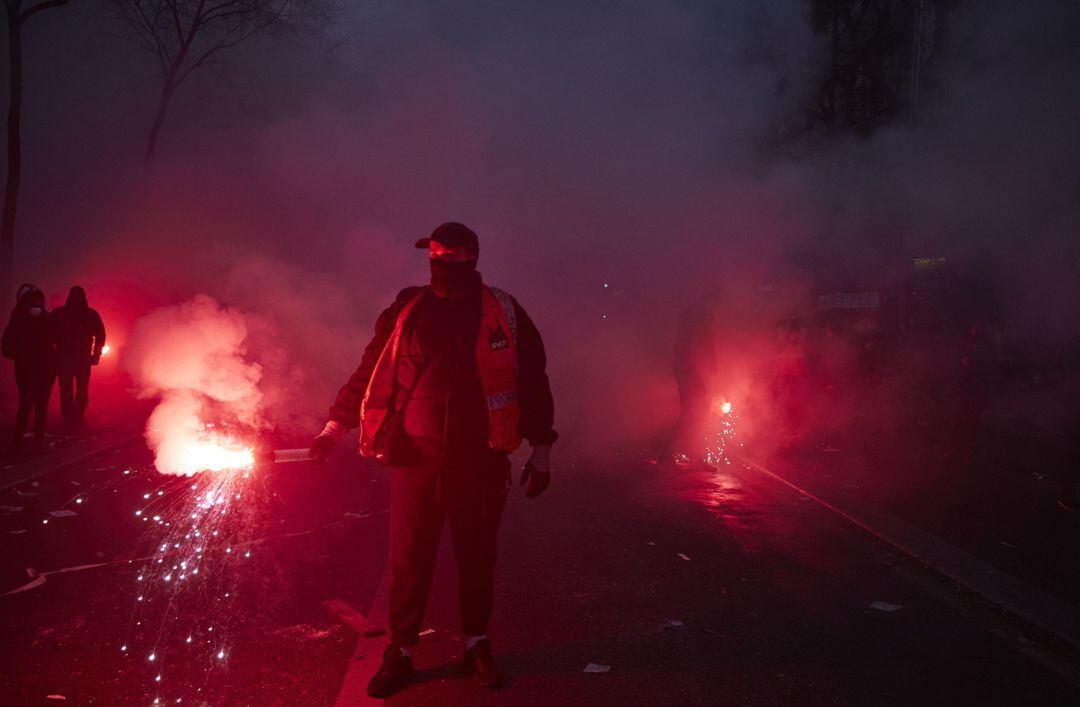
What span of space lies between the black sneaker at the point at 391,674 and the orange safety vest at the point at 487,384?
811 millimetres

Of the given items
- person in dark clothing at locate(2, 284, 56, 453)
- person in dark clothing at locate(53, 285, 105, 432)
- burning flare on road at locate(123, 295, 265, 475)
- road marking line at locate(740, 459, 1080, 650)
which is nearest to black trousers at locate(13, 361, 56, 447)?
person in dark clothing at locate(2, 284, 56, 453)

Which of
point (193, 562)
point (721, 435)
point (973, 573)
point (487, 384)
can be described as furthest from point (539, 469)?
point (721, 435)

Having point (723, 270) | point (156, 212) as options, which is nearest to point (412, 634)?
point (723, 270)

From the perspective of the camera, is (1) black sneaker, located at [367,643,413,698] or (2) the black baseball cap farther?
(2) the black baseball cap

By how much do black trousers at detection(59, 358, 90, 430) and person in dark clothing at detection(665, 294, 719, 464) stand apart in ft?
22.4

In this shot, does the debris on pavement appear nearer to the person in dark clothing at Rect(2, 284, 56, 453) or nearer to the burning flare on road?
the burning flare on road

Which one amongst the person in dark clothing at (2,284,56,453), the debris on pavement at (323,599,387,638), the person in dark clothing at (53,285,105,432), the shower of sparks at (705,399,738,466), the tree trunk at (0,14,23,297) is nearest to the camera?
the debris on pavement at (323,599,387,638)

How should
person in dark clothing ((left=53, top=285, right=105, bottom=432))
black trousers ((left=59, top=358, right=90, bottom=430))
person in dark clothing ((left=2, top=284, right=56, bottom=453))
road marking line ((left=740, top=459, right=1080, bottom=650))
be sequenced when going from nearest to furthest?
1. road marking line ((left=740, top=459, right=1080, bottom=650))
2. person in dark clothing ((left=2, top=284, right=56, bottom=453))
3. person in dark clothing ((left=53, top=285, right=105, bottom=432))
4. black trousers ((left=59, top=358, right=90, bottom=430))

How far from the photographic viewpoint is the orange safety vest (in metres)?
3.15

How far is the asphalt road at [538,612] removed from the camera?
10.4 feet

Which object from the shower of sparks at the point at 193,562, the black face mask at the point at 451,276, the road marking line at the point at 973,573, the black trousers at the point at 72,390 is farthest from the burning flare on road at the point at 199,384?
the road marking line at the point at 973,573

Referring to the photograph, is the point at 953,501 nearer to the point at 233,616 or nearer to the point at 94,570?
the point at 233,616

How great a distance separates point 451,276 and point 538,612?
183 centimetres

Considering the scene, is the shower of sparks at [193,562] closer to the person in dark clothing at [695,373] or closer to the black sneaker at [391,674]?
the black sneaker at [391,674]
